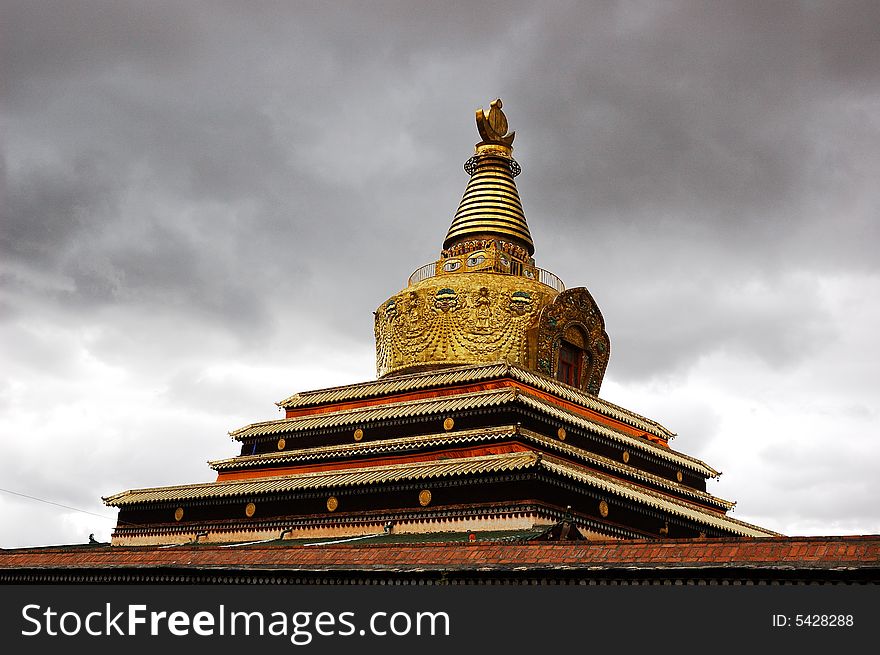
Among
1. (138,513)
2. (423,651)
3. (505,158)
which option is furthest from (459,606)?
(505,158)

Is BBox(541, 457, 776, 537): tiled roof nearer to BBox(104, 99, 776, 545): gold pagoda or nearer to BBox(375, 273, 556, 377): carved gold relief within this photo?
BBox(104, 99, 776, 545): gold pagoda

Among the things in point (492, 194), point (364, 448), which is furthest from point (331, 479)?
point (492, 194)

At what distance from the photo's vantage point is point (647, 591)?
44.8 ft

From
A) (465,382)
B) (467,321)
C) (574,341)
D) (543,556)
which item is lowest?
(543,556)

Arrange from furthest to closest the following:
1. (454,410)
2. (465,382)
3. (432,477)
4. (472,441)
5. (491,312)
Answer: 1. (491,312)
2. (465,382)
3. (454,410)
4. (472,441)
5. (432,477)

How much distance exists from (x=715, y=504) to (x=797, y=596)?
23.6 metres

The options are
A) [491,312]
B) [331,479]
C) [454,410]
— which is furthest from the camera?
[491,312]

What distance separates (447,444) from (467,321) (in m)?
7.60

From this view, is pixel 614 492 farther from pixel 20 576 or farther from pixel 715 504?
pixel 20 576

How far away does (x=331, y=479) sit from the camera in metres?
29.7

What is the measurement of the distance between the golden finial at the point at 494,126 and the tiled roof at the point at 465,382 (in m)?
11.7

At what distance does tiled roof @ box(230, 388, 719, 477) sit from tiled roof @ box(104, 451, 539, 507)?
2111 mm

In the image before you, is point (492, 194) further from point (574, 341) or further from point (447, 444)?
point (447, 444)

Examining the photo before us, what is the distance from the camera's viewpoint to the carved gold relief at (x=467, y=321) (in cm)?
3575
